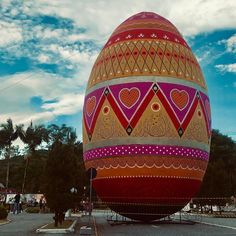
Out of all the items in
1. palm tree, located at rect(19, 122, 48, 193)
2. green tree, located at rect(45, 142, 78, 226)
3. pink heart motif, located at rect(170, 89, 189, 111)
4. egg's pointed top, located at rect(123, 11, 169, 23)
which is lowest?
green tree, located at rect(45, 142, 78, 226)

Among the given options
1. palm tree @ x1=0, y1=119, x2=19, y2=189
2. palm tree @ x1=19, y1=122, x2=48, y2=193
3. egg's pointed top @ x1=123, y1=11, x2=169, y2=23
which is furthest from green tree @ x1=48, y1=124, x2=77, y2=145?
egg's pointed top @ x1=123, y1=11, x2=169, y2=23

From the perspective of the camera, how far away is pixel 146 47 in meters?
24.8

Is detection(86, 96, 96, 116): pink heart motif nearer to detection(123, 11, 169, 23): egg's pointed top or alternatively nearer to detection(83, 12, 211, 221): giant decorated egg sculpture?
detection(83, 12, 211, 221): giant decorated egg sculpture

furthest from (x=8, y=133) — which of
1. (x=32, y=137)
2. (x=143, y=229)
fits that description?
(x=143, y=229)

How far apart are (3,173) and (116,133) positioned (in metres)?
82.3

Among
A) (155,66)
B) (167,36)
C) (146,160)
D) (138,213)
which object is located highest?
(167,36)

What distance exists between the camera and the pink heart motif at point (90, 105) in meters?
25.3

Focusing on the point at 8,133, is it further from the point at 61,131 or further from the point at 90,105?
the point at 90,105

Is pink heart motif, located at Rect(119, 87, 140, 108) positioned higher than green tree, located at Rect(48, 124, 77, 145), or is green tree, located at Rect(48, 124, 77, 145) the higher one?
green tree, located at Rect(48, 124, 77, 145)

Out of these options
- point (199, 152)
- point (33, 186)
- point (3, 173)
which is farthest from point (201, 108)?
point (3, 173)

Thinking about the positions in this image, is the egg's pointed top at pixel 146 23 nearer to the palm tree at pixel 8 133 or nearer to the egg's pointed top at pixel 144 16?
the egg's pointed top at pixel 144 16

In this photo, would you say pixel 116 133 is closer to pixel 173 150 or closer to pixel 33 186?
pixel 173 150

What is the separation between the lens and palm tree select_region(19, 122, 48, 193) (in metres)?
76.2

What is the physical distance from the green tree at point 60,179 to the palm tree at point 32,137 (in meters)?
54.1
